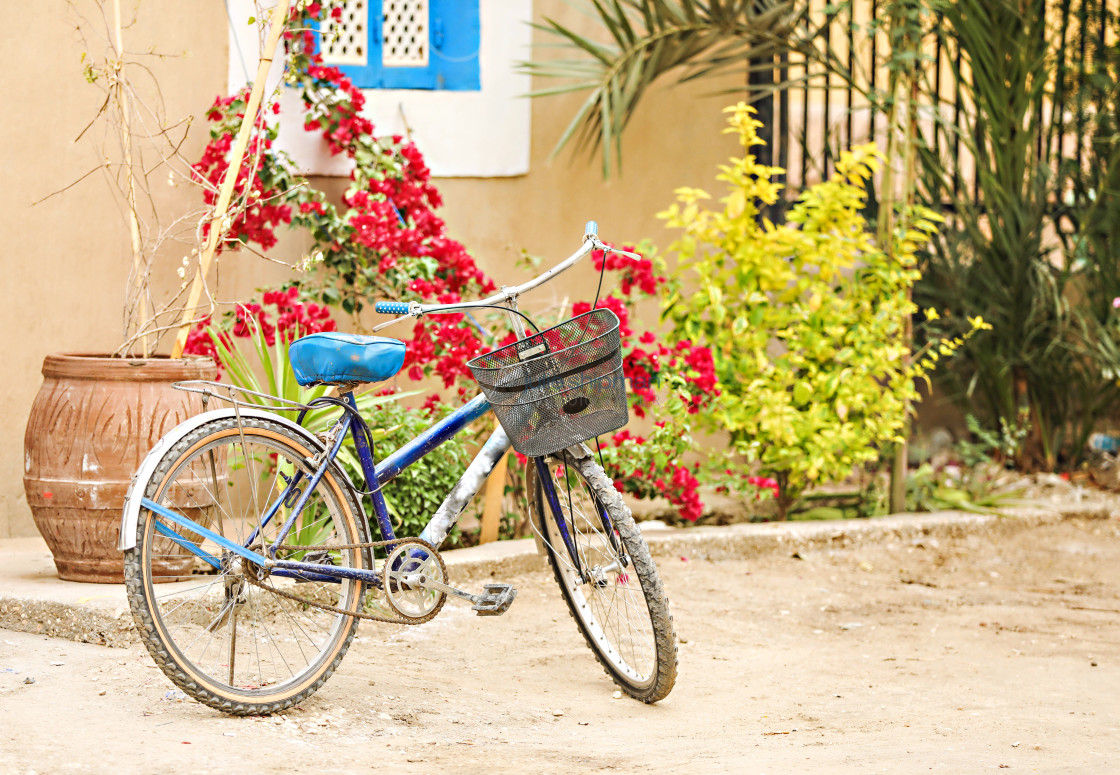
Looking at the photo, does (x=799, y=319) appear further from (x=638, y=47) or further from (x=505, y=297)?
(x=505, y=297)

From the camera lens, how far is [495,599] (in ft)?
10.1

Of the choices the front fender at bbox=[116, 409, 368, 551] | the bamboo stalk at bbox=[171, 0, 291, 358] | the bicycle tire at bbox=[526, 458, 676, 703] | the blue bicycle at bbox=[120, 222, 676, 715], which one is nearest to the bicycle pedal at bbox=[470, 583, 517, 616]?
the blue bicycle at bbox=[120, 222, 676, 715]

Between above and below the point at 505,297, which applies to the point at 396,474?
below

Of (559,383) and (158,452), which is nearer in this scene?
(158,452)

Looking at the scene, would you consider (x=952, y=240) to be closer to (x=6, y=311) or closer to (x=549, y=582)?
(x=549, y=582)

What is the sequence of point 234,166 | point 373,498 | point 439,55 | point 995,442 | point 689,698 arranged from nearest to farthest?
point 373,498, point 689,698, point 234,166, point 439,55, point 995,442

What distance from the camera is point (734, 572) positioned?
495cm

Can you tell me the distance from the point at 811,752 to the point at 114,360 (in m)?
2.36

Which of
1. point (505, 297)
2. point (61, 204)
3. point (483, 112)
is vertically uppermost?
point (483, 112)

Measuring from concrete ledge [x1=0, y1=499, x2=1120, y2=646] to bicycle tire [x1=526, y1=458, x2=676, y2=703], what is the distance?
100 centimetres

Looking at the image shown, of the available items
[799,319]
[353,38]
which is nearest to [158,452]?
[353,38]

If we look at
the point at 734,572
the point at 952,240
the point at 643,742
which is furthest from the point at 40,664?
the point at 952,240

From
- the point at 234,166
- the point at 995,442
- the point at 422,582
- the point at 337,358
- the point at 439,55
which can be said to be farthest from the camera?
the point at 995,442

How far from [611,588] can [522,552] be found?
46.4 inches
